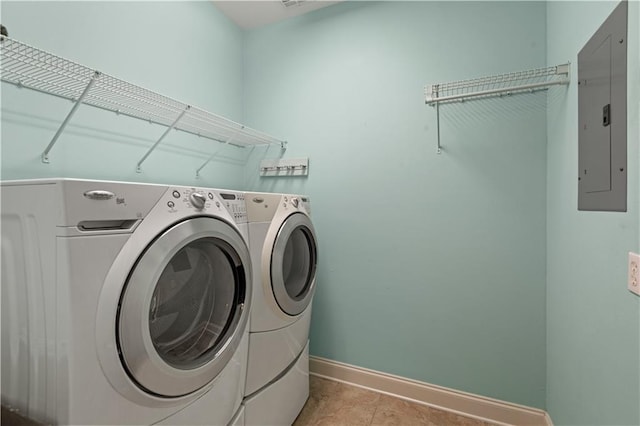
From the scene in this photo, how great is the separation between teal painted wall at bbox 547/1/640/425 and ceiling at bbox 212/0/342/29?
4.90 ft

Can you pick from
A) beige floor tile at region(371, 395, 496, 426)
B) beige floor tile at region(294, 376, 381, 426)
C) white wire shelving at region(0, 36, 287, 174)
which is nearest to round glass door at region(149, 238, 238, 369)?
white wire shelving at region(0, 36, 287, 174)

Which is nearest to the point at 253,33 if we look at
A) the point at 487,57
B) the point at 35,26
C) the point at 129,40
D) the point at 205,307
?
the point at 129,40

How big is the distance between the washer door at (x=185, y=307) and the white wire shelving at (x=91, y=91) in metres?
0.72

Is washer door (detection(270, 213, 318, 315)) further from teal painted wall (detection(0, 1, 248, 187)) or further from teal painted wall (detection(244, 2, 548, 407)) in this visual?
teal painted wall (detection(0, 1, 248, 187))

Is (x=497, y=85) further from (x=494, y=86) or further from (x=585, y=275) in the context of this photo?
(x=585, y=275)

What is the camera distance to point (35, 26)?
113cm

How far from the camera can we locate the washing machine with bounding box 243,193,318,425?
3.97 ft

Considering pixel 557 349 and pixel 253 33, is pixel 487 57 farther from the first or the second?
pixel 253 33

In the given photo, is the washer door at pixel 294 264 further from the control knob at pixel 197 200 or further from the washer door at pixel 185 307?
the control knob at pixel 197 200

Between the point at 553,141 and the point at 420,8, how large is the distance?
1122mm

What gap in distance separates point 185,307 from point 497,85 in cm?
190

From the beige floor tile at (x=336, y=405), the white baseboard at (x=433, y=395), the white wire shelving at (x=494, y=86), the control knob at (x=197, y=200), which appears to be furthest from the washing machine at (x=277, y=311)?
the white wire shelving at (x=494, y=86)

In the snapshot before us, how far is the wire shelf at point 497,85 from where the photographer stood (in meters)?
1.33

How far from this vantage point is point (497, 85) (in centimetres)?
156
